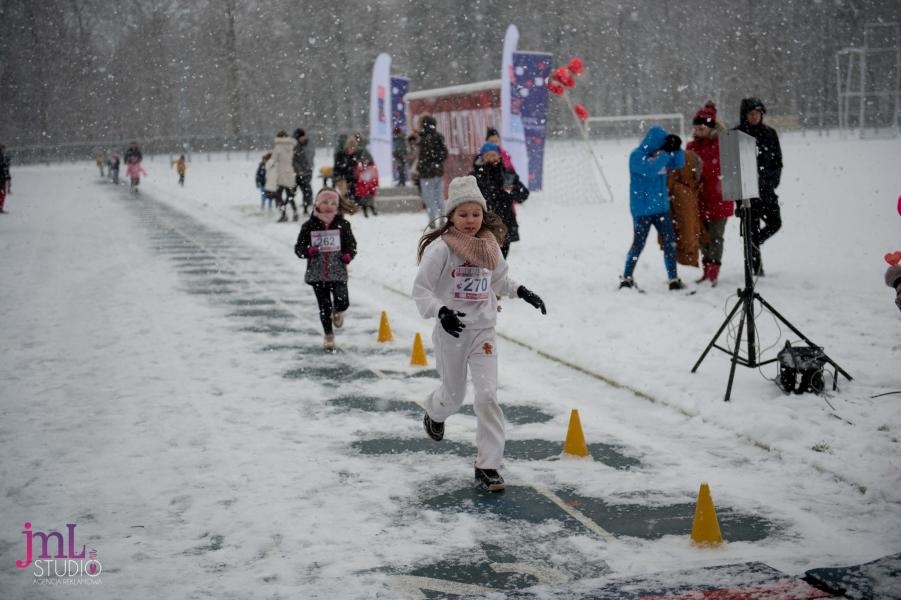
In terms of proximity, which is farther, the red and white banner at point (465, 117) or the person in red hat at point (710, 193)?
the red and white banner at point (465, 117)

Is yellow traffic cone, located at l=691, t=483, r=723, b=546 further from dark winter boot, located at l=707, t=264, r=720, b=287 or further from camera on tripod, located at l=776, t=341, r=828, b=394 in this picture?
dark winter boot, located at l=707, t=264, r=720, b=287

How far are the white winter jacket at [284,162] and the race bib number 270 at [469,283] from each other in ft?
61.6

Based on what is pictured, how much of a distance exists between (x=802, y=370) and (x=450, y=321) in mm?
3291

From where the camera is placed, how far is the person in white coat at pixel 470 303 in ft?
18.4

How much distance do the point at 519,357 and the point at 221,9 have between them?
274 ft

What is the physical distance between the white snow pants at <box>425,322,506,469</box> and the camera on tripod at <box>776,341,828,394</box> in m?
2.75

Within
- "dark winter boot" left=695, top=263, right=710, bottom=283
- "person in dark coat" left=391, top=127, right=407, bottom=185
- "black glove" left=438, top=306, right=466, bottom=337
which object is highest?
"person in dark coat" left=391, top=127, right=407, bottom=185

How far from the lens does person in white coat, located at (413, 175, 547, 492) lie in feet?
18.4

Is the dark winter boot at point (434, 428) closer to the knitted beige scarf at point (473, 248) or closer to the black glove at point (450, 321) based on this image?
the black glove at point (450, 321)

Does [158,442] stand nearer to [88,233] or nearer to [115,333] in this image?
[115,333]

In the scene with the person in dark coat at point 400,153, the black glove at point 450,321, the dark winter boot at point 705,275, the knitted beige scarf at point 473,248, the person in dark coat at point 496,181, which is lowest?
the dark winter boot at point 705,275

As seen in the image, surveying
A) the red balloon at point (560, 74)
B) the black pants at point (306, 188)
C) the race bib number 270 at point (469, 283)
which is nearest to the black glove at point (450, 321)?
the race bib number 270 at point (469, 283)

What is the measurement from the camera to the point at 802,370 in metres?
7.07

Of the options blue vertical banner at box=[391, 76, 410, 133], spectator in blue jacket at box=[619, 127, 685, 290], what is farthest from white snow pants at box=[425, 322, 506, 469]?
blue vertical banner at box=[391, 76, 410, 133]
